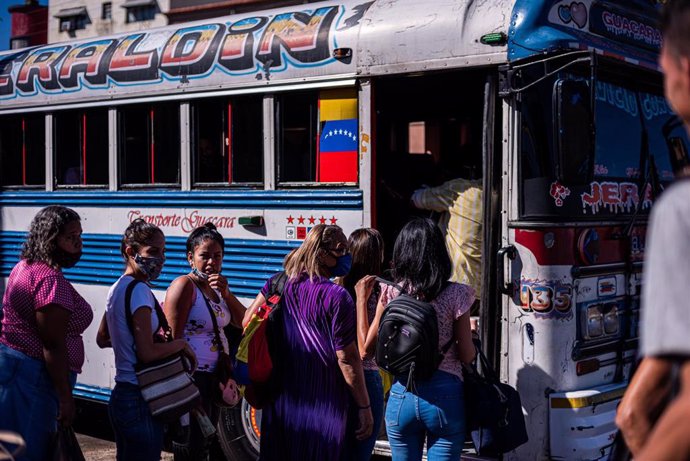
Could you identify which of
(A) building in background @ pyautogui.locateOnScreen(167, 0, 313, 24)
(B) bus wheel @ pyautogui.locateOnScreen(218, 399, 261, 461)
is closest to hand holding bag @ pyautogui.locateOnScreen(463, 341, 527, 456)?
(B) bus wheel @ pyautogui.locateOnScreen(218, 399, 261, 461)

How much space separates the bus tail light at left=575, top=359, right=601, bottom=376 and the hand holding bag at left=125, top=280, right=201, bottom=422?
2.09 meters

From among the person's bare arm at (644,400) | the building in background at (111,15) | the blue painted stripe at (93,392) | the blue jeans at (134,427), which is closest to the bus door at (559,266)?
the blue jeans at (134,427)

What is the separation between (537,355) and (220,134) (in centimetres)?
261

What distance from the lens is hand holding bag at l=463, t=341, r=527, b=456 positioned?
4184 millimetres

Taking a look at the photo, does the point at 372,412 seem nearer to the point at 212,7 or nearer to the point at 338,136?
the point at 338,136

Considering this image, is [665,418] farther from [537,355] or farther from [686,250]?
[537,355]

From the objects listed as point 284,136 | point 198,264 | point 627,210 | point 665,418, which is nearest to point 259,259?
point 284,136

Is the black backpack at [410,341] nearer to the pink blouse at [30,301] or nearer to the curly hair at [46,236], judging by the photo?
the pink blouse at [30,301]

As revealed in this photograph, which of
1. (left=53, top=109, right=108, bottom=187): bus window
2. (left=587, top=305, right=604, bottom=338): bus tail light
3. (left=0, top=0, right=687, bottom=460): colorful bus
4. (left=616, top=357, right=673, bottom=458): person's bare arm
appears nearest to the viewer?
(left=616, top=357, right=673, bottom=458): person's bare arm

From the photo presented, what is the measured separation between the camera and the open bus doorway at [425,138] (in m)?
6.73

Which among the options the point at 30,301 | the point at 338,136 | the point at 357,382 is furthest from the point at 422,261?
the point at 338,136

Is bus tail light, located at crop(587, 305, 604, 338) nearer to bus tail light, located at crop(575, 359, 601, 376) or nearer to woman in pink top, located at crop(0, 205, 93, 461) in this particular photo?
bus tail light, located at crop(575, 359, 601, 376)

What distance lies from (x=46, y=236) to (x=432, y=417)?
1841mm

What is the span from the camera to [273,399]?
13.7 ft
